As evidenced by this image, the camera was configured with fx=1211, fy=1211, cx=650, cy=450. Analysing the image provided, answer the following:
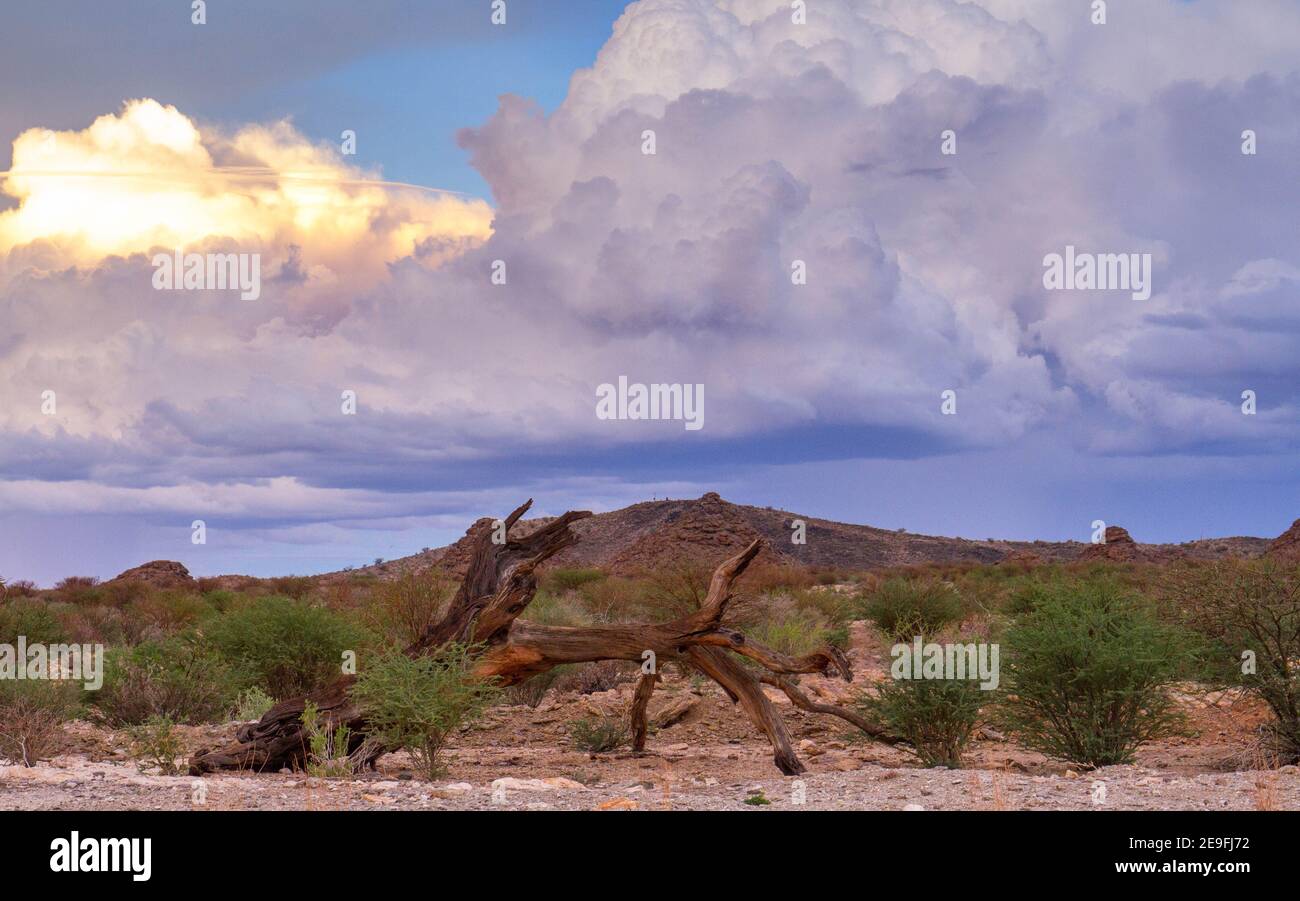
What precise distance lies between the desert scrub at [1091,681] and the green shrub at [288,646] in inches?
361

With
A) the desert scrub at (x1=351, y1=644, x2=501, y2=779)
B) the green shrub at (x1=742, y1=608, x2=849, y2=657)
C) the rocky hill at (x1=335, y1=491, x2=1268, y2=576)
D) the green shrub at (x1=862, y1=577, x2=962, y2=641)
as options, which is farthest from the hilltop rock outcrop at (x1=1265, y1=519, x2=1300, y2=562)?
the desert scrub at (x1=351, y1=644, x2=501, y2=779)

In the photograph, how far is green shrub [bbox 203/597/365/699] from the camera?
56.2 ft

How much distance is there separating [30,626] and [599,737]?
15.4 metres

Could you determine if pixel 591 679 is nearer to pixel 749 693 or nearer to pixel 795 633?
pixel 795 633

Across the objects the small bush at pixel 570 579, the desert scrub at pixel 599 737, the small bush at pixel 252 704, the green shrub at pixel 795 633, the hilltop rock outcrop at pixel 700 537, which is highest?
the hilltop rock outcrop at pixel 700 537

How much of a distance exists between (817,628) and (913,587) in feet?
15.7

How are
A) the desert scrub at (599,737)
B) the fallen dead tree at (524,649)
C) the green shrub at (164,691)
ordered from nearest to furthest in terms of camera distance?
1. the fallen dead tree at (524,649)
2. the desert scrub at (599,737)
3. the green shrub at (164,691)

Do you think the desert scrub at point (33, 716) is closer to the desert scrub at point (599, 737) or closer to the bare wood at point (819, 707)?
the desert scrub at point (599, 737)

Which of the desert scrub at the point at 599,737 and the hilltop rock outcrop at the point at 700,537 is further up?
the hilltop rock outcrop at the point at 700,537

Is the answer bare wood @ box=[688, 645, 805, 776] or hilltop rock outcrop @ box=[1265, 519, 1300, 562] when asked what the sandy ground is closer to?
bare wood @ box=[688, 645, 805, 776]

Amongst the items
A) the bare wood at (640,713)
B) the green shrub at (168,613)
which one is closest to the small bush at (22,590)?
the green shrub at (168,613)

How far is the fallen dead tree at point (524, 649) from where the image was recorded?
475 inches

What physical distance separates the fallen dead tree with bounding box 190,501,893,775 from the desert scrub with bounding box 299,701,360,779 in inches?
3.6
